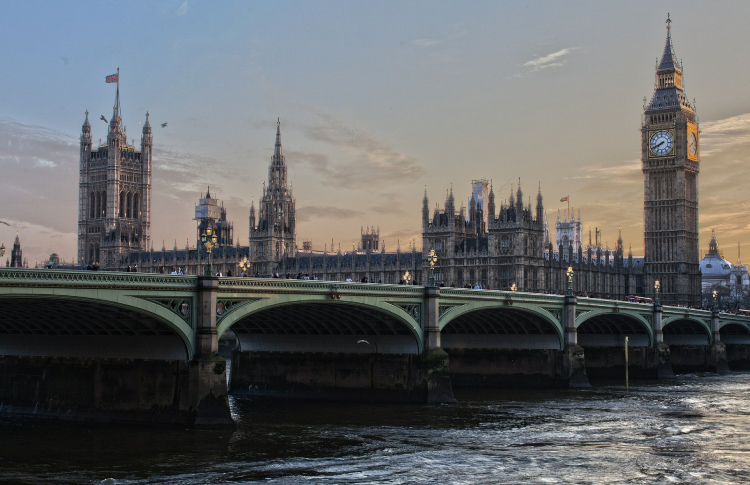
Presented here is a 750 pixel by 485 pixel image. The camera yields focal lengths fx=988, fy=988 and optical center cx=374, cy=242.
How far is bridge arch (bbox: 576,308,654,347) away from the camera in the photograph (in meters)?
89.5

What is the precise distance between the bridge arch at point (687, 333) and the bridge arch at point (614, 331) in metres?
11.7

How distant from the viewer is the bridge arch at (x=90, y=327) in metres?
42.5

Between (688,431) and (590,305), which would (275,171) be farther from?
(688,431)

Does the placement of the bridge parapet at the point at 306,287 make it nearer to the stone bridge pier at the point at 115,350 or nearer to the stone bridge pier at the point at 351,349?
the stone bridge pier at the point at 351,349

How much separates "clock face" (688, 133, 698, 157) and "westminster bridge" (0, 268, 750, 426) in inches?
2678

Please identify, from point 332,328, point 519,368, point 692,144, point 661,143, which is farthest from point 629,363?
point 692,144

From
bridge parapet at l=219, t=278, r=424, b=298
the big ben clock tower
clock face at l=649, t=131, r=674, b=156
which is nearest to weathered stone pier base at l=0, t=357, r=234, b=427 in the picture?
bridge parapet at l=219, t=278, r=424, b=298

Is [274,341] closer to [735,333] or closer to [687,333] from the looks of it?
[687,333]

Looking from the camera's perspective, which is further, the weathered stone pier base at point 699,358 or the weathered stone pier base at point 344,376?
the weathered stone pier base at point 699,358

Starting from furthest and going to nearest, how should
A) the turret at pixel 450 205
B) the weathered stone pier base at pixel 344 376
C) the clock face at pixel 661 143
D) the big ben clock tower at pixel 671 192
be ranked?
1. the clock face at pixel 661 143
2. the big ben clock tower at pixel 671 192
3. the turret at pixel 450 205
4. the weathered stone pier base at pixel 344 376

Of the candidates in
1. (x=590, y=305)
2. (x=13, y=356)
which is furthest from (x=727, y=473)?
(x=590, y=305)

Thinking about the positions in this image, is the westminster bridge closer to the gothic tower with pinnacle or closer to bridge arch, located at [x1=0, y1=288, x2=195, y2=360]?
bridge arch, located at [x1=0, y1=288, x2=195, y2=360]

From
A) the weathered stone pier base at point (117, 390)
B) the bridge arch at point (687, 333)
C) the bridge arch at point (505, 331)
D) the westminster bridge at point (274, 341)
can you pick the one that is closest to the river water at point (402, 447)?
the weathered stone pier base at point (117, 390)

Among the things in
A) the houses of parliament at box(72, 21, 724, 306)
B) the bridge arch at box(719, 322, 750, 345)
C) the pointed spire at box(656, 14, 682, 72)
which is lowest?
the bridge arch at box(719, 322, 750, 345)
